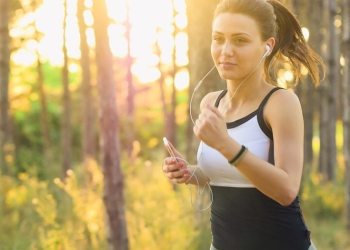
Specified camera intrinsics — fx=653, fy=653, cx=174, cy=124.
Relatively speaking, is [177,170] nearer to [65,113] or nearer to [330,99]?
[330,99]

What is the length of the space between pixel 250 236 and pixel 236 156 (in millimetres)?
446

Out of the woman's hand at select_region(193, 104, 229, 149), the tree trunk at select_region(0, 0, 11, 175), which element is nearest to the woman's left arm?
the woman's hand at select_region(193, 104, 229, 149)

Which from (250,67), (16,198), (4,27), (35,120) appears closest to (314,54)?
(250,67)

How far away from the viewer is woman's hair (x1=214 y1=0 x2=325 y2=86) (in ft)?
8.53

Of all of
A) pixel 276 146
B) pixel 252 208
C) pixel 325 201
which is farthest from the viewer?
pixel 325 201

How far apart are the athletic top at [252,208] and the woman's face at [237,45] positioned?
16cm

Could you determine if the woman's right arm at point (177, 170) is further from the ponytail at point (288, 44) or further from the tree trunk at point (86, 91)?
the tree trunk at point (86, 91)

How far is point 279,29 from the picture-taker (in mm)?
2828

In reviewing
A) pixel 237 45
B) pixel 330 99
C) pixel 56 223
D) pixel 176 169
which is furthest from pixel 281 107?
pixel 330 99

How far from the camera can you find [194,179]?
9.66ft

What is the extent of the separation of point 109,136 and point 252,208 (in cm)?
342

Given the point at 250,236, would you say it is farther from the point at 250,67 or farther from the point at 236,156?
the point at 250,67

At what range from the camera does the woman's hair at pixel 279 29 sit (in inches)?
102

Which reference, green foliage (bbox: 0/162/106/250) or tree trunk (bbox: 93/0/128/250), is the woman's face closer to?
tree trunk (bbox: 93/0/128/250)
